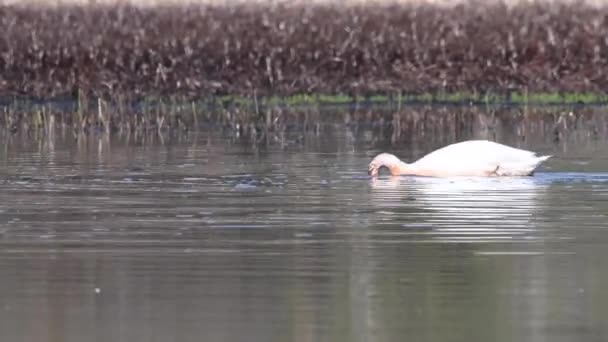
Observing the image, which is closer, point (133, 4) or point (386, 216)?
point (386, 216)

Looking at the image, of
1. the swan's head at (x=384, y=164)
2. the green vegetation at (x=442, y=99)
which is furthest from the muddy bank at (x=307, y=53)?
the swan's head at (x=384, y=164)

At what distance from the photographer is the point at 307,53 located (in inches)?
1323

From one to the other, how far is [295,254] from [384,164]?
21.2ft

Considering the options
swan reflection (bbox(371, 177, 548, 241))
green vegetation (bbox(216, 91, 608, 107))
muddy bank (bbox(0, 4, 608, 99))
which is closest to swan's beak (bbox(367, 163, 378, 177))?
swan reflection (bbox(371, 177, 548, 241))

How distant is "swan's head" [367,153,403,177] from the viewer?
57.3 feet

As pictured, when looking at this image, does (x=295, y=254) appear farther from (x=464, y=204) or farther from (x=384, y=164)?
(x=384, y=164)

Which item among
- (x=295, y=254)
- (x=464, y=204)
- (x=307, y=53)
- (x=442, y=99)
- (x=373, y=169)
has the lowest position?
(x=295, y=254)

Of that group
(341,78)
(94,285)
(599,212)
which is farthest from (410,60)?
(94,285)

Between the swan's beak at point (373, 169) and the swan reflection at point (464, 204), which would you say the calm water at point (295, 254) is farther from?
the swan's beak at point (373, 169)

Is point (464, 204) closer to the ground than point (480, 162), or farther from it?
closer to the ground

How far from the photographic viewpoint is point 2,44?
33688mm

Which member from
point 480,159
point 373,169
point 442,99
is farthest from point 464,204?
point 442,99

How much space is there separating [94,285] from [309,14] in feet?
86.9

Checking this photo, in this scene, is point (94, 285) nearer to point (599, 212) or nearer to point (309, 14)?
point (599, 212)
